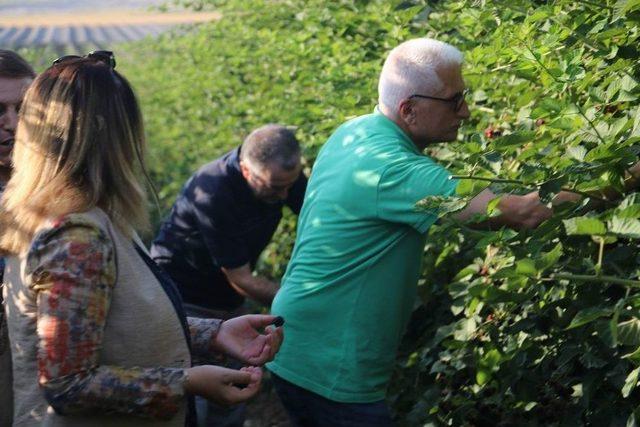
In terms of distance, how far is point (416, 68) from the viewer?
4090 millimetres

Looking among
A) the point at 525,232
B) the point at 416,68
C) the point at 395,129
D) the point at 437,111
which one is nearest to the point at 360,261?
the point at 395,129

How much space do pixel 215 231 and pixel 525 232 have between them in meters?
2.45

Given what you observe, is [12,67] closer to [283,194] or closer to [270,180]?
[270,180]

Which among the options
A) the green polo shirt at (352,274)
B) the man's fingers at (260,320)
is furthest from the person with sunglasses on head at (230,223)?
the man's fingers at (260,320)

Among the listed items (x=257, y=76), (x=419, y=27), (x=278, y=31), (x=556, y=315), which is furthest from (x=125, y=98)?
(x=257, y=76)

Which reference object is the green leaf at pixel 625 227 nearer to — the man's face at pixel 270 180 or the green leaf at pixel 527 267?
the green leaf at pixel 527 267

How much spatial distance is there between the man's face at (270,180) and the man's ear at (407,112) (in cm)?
142

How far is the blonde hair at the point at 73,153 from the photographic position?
305 centimetres

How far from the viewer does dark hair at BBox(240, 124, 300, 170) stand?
5.47m

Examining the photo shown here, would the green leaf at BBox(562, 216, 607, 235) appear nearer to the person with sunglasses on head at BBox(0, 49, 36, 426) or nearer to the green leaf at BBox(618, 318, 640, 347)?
the green leaf at BBox(618, 318, 640, 347)

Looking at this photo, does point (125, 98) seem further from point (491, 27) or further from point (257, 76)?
point (257, 76)

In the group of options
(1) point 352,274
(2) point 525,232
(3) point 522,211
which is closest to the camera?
(2) point 525,232

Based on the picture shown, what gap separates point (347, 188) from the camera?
3.99 meters

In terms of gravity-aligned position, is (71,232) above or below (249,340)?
above
